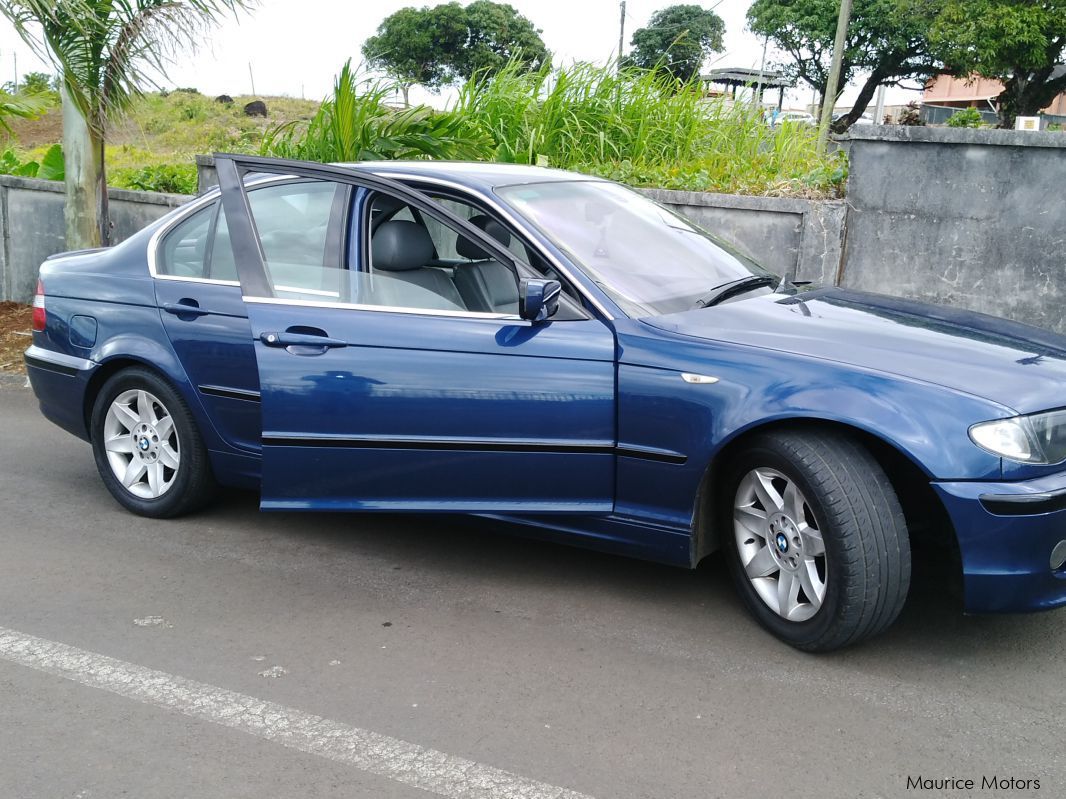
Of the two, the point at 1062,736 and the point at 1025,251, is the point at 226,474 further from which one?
the point at 1025,251

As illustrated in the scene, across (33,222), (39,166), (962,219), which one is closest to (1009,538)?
(962,219)

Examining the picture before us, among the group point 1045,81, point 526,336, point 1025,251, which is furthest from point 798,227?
point 1045,81

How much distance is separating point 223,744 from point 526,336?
1.74m

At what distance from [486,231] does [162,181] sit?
7.39 m

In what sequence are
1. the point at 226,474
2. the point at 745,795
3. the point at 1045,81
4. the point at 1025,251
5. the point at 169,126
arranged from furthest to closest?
1. the point at 1045,81
2. the point at 169,126
3. the point at 1025,251
4. the point at 226,474
5. the point at 745,795

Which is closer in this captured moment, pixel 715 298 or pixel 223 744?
pixel 223 744

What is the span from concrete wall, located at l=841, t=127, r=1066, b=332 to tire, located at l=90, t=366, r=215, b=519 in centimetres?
498

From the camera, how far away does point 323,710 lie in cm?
333

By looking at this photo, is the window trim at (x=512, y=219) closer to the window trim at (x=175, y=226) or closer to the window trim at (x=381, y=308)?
the window trim at (x=381, y=308)

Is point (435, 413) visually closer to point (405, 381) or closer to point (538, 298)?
point (405, 381)

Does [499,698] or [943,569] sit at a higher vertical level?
[943,569]

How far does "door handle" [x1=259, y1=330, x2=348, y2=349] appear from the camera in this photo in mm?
4168

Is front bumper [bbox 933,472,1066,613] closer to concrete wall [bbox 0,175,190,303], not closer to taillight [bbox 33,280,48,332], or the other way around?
taillight [bbox 33,280,48,332]

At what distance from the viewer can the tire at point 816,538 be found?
3.44 metres
